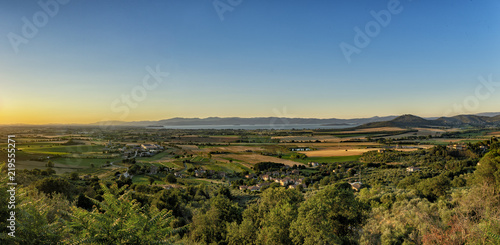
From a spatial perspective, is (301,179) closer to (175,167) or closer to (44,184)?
(175,167)

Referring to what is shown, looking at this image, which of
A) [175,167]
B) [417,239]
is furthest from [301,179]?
[417,239]

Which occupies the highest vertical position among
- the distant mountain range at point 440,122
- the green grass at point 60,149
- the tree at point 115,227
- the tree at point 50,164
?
the distant mountain range at point 440,122

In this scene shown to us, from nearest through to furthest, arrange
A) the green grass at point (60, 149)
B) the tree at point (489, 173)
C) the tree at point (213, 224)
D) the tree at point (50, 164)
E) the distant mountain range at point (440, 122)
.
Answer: the tree at point (213, 224)
the tree at point (489, 173)
the green grass at point (60, 149)
the tree at point (50, 164)
the distant mountain range at point (440, 122)

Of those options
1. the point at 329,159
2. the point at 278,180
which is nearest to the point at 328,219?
the point at 278,180

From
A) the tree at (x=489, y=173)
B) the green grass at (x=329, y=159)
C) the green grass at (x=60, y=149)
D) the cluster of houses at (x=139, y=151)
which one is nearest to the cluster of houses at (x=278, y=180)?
the green grass at (x=329, y=159)

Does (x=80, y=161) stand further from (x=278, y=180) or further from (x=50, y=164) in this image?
(x=278, y=180)

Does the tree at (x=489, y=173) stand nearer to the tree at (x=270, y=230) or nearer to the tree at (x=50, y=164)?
the tree at (x=270, y=230)

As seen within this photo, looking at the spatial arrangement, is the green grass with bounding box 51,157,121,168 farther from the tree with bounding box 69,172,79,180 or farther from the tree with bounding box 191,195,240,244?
the tree with bounding box 191,195,240,244
